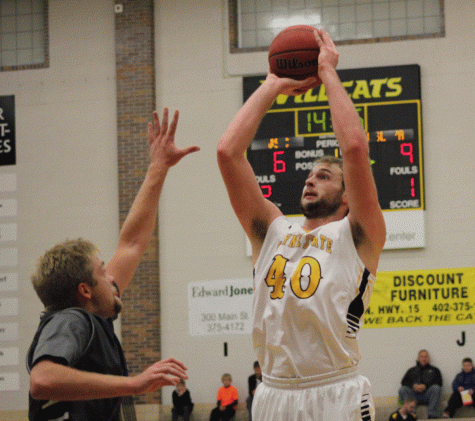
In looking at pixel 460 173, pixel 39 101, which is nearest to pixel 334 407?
pixel 460 173

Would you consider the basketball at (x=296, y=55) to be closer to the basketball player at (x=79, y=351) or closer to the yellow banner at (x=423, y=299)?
the basketball player at (x=79, y=351)

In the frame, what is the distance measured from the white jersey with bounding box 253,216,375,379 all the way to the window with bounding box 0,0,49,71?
11.8 m

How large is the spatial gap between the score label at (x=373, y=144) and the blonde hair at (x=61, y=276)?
895cm

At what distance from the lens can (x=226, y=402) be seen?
12.1m

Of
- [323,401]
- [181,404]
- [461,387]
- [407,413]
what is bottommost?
[181,404]

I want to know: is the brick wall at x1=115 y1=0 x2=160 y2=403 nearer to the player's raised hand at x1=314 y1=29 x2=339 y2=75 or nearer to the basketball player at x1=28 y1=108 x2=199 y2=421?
the basketball player at x1=28 y1=108 x2=199 y2=421

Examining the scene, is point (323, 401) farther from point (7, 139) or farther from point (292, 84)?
point (7, 139)

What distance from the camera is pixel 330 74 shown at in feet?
9.90

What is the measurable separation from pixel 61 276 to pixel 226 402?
9876mm

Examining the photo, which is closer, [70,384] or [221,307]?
[70,384]

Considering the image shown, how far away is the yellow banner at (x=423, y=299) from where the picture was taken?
11.9m

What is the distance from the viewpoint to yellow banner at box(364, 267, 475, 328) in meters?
11.9

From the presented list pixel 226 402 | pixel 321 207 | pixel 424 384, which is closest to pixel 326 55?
pixel 321 207

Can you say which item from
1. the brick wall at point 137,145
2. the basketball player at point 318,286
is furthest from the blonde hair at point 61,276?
the brick wall at point 137,145
